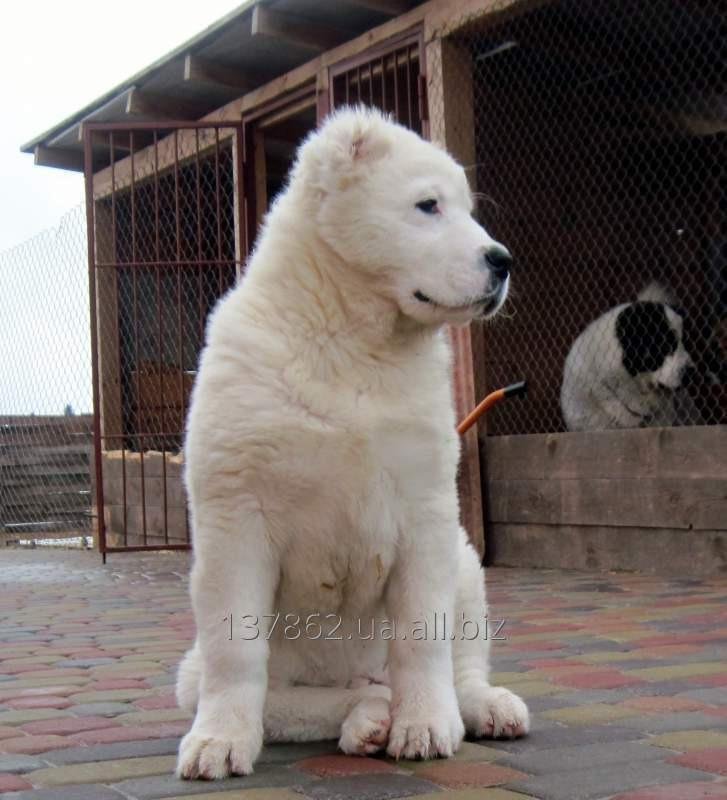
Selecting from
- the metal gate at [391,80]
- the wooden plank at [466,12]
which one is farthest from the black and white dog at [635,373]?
the wooden plank at [466,12]

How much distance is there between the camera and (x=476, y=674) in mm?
3029

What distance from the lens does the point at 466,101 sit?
332 inches

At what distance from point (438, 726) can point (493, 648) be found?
1.85 m

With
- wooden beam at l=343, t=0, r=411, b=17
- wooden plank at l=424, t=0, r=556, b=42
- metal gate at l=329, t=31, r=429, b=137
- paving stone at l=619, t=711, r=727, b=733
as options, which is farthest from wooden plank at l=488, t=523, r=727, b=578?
paving stone at l=619, t=711, r=727, b=733

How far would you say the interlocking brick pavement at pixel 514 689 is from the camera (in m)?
2.38

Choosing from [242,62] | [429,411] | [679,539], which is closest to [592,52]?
[242,62]

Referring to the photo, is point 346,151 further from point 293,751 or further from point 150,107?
point 150,107

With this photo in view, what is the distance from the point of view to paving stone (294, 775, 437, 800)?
2.28 metres

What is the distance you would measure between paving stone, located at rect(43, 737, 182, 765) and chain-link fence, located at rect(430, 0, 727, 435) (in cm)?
577

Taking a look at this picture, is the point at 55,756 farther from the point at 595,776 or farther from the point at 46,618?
the point at 46,618

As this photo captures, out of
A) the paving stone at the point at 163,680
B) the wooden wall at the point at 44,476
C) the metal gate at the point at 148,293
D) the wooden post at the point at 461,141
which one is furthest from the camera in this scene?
the wooden wall at the point at 44,476

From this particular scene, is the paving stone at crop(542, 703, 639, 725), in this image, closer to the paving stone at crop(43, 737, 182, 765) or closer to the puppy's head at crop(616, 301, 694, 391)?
the paving stone at crop(43, 737, 182, 765)

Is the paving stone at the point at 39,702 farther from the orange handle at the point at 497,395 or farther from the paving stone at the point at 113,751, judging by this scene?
the orange handle at the point at 497,395

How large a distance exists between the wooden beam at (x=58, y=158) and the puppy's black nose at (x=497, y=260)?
10.1 m
